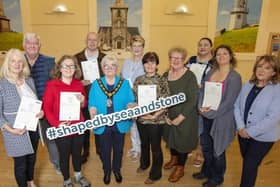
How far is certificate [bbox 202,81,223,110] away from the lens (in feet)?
7.34

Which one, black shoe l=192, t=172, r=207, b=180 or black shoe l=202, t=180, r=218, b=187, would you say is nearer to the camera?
black shoe l=202, t=180, r=218, b=187

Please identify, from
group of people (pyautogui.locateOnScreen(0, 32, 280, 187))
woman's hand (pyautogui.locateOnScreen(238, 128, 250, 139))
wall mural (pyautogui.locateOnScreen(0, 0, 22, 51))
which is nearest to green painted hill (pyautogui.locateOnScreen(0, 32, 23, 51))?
wall mural (pyautogui.locateOnScreen(0, 0, 22, 51))

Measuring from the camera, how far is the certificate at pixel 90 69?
2.61m

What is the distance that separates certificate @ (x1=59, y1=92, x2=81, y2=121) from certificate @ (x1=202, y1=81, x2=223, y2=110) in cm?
131

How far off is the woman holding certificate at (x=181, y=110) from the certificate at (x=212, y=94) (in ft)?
0.35

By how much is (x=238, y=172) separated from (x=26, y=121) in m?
2.62

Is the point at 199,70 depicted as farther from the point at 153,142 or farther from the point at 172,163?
the point at 172,163

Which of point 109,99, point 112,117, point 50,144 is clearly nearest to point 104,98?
point 109,99

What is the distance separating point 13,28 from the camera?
4559 millimetres

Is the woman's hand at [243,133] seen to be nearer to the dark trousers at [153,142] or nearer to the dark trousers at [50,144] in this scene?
the dark trousers at [153,142]

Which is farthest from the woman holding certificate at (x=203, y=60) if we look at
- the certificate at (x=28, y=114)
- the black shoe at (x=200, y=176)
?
the certificate at (x=28, y=114)

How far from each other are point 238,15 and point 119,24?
2.39 m

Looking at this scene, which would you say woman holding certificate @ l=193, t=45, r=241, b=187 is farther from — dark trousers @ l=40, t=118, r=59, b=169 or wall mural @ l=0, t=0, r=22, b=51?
wall mural @ l=0, t=0, r=22, b=51

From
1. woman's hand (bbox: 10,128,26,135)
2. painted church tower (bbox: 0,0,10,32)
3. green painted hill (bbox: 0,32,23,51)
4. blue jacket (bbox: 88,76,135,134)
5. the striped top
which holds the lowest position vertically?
woman's hand (bbox: 10,128,26,135)
